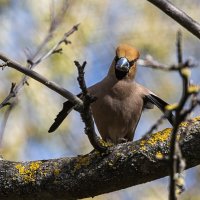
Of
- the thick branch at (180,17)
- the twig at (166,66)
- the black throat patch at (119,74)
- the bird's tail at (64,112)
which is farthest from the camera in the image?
the black throat patch at (119,74)

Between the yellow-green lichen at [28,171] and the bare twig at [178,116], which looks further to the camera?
the yellow-green lichen at [28,171]

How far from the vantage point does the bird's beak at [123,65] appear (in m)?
4.12

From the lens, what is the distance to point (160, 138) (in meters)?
2.54

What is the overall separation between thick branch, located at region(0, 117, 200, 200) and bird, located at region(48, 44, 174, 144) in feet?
4.28

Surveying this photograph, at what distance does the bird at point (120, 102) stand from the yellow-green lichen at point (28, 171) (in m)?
1.26

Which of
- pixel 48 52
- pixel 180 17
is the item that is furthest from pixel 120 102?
pixel 180 17

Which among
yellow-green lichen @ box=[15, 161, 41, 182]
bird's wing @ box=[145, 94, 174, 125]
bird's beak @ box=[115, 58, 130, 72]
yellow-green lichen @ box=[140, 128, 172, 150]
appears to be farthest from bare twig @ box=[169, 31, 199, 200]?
bird's beak @ box=[115, 58, 130, 72]

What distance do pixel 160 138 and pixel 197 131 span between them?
0.19 m

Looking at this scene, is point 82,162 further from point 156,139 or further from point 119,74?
point 119,74

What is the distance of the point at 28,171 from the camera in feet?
9.01

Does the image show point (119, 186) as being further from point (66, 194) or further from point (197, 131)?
point (197, 131)

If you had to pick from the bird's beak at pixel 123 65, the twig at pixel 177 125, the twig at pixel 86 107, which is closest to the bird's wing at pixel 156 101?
the bird's beak at pixel 123 65

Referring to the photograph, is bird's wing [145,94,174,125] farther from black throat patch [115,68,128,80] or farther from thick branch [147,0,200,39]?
thick branch [147,0,200,39]

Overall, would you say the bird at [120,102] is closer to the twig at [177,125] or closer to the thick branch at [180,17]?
the thick branch at [180,17]
